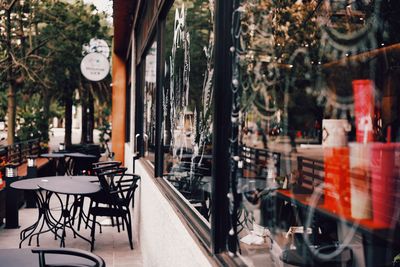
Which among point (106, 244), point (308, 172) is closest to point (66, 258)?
point (308, 172)

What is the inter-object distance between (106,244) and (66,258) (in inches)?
139

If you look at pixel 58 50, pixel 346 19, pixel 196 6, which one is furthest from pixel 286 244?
pixel 58 50

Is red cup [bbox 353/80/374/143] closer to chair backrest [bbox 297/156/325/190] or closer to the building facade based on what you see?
the building facade

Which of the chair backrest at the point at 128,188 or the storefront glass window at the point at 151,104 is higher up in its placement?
the storefront glass window at the point at 151,104

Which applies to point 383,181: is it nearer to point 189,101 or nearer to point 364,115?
point 364,115

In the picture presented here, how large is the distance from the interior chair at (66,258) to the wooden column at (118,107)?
9.99 meters

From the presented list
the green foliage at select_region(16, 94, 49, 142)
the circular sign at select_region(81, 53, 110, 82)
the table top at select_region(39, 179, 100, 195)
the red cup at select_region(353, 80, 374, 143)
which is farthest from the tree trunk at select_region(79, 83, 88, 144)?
the red cup at select_region(353, 80, 374, 143)

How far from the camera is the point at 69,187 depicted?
211 inches

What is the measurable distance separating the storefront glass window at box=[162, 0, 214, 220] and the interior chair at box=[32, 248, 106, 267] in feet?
1.90

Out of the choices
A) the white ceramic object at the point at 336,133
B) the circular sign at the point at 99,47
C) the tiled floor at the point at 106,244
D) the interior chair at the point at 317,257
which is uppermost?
the circular sign at the point at 99,47

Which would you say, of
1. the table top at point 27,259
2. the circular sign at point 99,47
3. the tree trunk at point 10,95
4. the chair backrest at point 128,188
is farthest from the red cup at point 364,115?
the tree trunk at point 10,95

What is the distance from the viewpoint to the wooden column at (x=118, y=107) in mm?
12422

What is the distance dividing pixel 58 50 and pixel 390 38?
13.7 meters

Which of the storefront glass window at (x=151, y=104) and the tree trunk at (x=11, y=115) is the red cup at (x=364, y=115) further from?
the tree trunk at (x=11, y=115)
